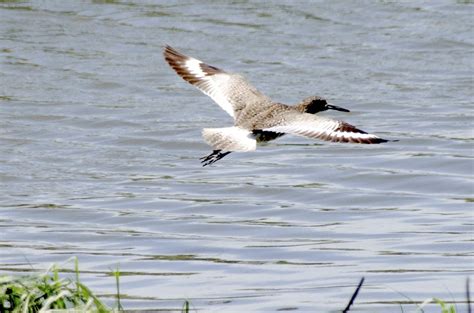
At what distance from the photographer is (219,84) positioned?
339 inches

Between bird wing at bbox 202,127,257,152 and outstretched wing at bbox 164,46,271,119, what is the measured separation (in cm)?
68

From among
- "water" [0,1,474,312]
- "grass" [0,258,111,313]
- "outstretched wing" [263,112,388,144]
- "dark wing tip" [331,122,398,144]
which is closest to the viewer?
"grass" [0,258,111,313]

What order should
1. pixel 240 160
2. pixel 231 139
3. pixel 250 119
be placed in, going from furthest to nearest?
pixel 240 160, pixel 250 119, pixel 231 139

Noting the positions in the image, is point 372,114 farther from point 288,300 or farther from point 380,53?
point 288,300

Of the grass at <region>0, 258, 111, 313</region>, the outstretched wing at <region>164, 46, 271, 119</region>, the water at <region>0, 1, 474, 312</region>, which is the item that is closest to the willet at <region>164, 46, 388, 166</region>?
the outstretched wing at <region>164, 46, 271, 119</region>

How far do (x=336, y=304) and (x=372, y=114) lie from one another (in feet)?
20.5

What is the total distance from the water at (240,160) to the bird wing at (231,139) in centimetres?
91

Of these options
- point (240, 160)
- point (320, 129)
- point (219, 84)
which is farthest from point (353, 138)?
point (240, 160)

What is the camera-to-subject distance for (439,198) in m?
10.6

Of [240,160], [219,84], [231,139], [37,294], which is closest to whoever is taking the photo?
[37,294]

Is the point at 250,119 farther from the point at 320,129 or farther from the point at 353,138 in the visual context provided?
the point at 353,138

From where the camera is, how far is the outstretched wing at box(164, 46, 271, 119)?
827cm

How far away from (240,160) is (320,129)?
4.94 metres

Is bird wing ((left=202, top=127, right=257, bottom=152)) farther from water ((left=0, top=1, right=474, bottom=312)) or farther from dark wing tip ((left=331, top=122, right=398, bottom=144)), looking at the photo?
water ((left=0, top=1, right=474, bottom=312))
